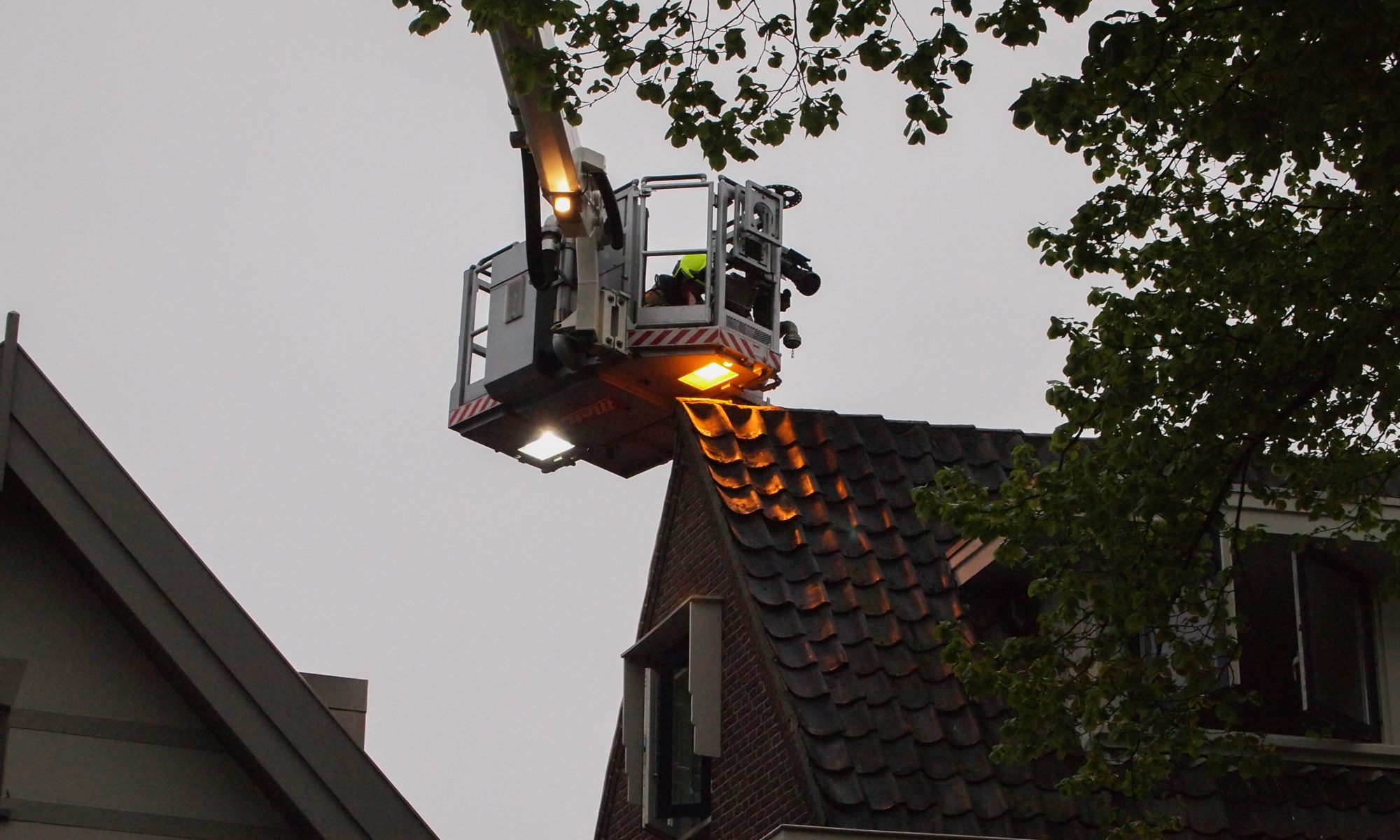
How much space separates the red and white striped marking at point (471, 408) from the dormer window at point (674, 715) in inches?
257

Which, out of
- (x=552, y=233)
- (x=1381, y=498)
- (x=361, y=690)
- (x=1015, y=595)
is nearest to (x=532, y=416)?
(x=552, y=233)

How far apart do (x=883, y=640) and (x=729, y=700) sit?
1.29 meters

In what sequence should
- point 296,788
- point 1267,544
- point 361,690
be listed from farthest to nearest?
point 1267,544 < point 361,690 < point 296,788

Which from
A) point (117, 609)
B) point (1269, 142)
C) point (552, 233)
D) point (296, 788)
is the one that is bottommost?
point (296, 788)

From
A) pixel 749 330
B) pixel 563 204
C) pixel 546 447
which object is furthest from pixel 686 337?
pixel 546 447

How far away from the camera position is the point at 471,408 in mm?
23797

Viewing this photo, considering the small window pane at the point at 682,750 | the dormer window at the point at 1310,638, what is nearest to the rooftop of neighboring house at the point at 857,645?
the dormer window at the point at 1310,638

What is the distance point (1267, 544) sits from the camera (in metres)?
15.9

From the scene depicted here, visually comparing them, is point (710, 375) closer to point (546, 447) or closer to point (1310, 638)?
point (546, 447)

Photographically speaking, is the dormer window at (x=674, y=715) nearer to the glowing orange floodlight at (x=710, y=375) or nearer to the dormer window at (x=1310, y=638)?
the dormer window at (x=1310, y=638)

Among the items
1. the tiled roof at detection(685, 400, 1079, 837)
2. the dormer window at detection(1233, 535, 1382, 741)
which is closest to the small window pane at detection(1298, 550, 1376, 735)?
the dormer window at detection(1233, 535, 1382, 741)

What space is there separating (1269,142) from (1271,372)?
4.20 feet

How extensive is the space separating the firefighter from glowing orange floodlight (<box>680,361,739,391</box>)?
30.1 inches

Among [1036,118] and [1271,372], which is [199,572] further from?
[1271,372]
